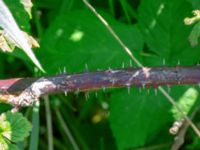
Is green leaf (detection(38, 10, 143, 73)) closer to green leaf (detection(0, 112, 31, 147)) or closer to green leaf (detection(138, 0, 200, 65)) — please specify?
green leaf (detection(138, 0, 200, 65))

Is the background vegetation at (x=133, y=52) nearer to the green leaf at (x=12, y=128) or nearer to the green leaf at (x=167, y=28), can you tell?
the green leaf at (x=167, y=28)

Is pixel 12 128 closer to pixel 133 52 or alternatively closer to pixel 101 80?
pixel 101 80

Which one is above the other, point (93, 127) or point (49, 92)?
point (49, 92)

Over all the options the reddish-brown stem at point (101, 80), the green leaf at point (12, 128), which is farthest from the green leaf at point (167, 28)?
the green leaf at point (12, 128)

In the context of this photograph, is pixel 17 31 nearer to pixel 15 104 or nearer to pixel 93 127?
pixel 15 104

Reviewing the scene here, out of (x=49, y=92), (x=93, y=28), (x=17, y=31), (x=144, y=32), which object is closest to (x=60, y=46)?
(x=93, y=28)

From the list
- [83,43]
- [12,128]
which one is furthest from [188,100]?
[12,128]

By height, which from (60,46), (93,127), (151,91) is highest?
(60,46)
